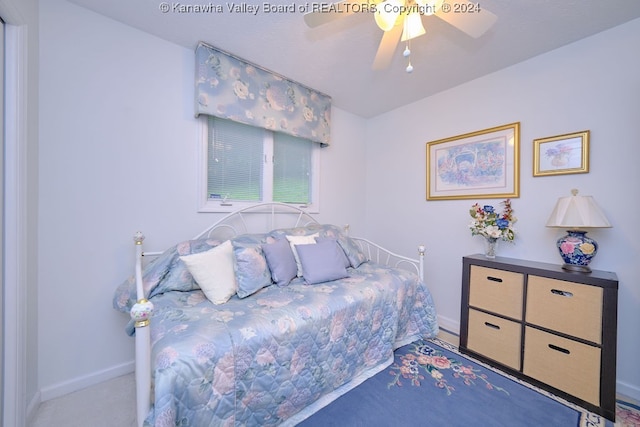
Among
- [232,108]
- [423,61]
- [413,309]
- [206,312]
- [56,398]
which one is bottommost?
[56,398]

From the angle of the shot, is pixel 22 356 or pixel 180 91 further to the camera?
pixel 180 91

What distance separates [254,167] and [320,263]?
1.10 m

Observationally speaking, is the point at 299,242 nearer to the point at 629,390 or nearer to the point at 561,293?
the point at 561,293

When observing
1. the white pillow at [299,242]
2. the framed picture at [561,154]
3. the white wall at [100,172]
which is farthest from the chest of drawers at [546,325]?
the white wall at [100,172]

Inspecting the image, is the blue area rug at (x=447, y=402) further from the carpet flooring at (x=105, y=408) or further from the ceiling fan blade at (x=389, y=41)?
the ceiling fan blade at (x=389, y=41)

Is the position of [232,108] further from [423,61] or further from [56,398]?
[56,398]

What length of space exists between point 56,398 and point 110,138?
1.58 metres

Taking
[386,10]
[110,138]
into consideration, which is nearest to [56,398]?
[110,138]

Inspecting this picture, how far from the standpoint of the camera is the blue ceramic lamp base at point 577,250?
1.57 metres

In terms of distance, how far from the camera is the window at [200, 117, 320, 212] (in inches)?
→ 80.7

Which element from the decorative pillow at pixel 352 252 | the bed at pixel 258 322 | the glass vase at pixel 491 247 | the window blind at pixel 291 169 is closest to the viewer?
the bed at pixel 258 322

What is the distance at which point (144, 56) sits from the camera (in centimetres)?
171

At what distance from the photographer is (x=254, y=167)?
2.27 meters

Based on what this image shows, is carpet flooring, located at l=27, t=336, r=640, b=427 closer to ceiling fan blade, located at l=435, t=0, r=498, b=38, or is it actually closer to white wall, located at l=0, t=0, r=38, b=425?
white wall, located at l=0, t=0, r=38, b=425
